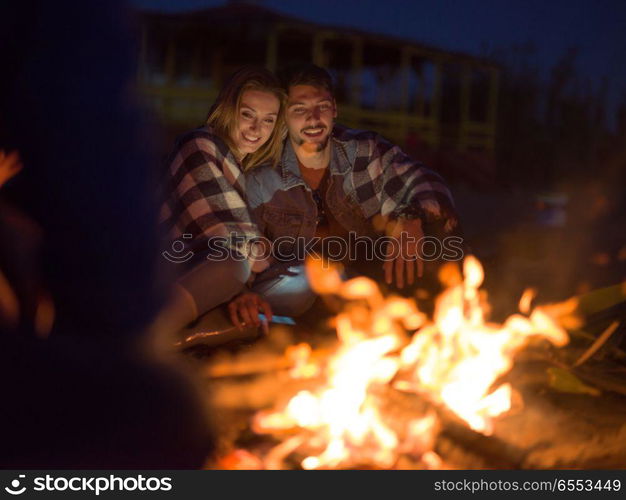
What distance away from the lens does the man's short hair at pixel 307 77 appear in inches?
141

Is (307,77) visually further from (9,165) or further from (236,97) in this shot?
(9,165)

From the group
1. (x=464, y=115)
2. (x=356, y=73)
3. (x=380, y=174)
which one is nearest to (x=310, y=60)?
(x=356, y=73)

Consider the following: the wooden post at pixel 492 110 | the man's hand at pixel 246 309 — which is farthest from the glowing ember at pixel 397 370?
the wooden post at pixel 492 110

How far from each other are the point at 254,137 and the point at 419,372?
4.17 feet

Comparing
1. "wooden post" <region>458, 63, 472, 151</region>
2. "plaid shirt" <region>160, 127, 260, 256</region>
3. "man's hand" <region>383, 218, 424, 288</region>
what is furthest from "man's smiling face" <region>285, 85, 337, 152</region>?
"wooden post" <region>458, 63, 472, 151</region>

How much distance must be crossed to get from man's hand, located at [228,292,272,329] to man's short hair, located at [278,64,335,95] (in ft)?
3.39

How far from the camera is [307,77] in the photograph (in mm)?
3600

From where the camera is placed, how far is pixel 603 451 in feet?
9.17

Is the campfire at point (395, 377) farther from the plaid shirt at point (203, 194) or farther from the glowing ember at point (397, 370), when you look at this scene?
the plaid shirt at point (203, 194)

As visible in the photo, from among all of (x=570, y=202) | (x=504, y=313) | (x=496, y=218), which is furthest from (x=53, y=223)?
(x=570, y=202)

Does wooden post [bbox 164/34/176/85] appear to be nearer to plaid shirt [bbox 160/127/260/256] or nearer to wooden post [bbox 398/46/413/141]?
wooden post [bbox 398/46/413/141]

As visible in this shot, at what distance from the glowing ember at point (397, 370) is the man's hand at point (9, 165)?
125cm

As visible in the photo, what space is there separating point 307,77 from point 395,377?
4.68 ft
